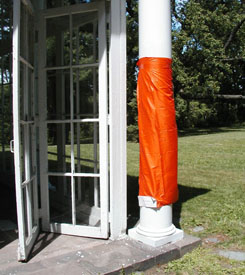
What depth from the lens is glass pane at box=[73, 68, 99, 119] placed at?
→ 3.29 metres

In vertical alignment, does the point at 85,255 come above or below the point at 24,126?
below

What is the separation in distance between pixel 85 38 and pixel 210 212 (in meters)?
2.70

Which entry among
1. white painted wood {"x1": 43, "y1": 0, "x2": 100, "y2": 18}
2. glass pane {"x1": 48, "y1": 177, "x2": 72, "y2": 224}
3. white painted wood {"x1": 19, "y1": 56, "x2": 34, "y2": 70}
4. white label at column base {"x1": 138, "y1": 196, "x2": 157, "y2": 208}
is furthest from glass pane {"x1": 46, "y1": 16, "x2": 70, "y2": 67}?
white label at column base {"x1": 138, "y1": 196, "x2": 157, "y2": 208}

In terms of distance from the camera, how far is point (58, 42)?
3475mm

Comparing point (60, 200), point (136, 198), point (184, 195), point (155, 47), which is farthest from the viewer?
point (184, 195)

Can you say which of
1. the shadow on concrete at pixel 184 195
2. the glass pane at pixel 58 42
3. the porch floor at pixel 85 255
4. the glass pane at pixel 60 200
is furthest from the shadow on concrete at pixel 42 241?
the glass pane at pixel 58 42

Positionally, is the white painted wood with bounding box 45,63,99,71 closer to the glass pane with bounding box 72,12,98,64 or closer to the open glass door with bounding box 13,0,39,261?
the glass pane with bounding box 72,12,98,64

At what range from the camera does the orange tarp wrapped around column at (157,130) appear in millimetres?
2805

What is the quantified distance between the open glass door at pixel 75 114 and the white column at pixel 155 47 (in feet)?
1.21

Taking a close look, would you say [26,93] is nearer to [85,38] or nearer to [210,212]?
[85,38]

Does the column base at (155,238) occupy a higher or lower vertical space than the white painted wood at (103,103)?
lower

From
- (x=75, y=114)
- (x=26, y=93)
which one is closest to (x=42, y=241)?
(x=75, y=114)

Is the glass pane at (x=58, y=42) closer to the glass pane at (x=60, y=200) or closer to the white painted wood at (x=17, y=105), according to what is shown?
the white painted wood at (x=17, y=105)

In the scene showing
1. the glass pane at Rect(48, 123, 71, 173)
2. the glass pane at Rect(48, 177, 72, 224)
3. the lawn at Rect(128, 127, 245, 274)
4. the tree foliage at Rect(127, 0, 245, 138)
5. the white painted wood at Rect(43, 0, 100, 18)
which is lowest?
the lawn at Rect(128, 127, 245, 274)
